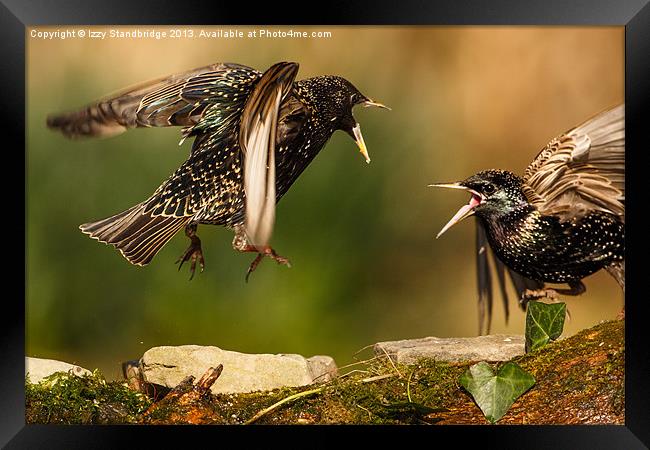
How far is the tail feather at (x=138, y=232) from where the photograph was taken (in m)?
2.73

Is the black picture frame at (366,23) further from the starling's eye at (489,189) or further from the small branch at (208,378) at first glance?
the starling's eye at (489,189)

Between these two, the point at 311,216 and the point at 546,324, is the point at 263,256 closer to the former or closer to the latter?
the point at 311,216

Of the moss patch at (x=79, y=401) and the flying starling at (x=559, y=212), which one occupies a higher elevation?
the flying starling at (x=559, y=212)

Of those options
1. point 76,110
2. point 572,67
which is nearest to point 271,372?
point 76,110

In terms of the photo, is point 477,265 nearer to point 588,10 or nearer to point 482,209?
point 482,209

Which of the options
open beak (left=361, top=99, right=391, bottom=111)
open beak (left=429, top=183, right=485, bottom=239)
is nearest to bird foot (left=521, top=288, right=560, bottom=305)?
open beak (left=429, top=183, right=485, bottom=239)

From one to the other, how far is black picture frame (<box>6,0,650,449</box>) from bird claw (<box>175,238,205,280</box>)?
0.62 meters

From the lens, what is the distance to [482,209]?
9.07ft

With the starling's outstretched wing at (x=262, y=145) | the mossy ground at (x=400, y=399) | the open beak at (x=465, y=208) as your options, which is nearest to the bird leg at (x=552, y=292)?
the mossy ground at (x=400, y=399)

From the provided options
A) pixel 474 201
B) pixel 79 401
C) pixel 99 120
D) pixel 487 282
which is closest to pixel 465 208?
pixel 474 201

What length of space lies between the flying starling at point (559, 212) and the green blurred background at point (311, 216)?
0.05m

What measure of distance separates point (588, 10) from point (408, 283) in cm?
124

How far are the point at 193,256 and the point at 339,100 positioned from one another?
2.74ft

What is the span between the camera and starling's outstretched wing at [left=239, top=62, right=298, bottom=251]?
2598 mm
